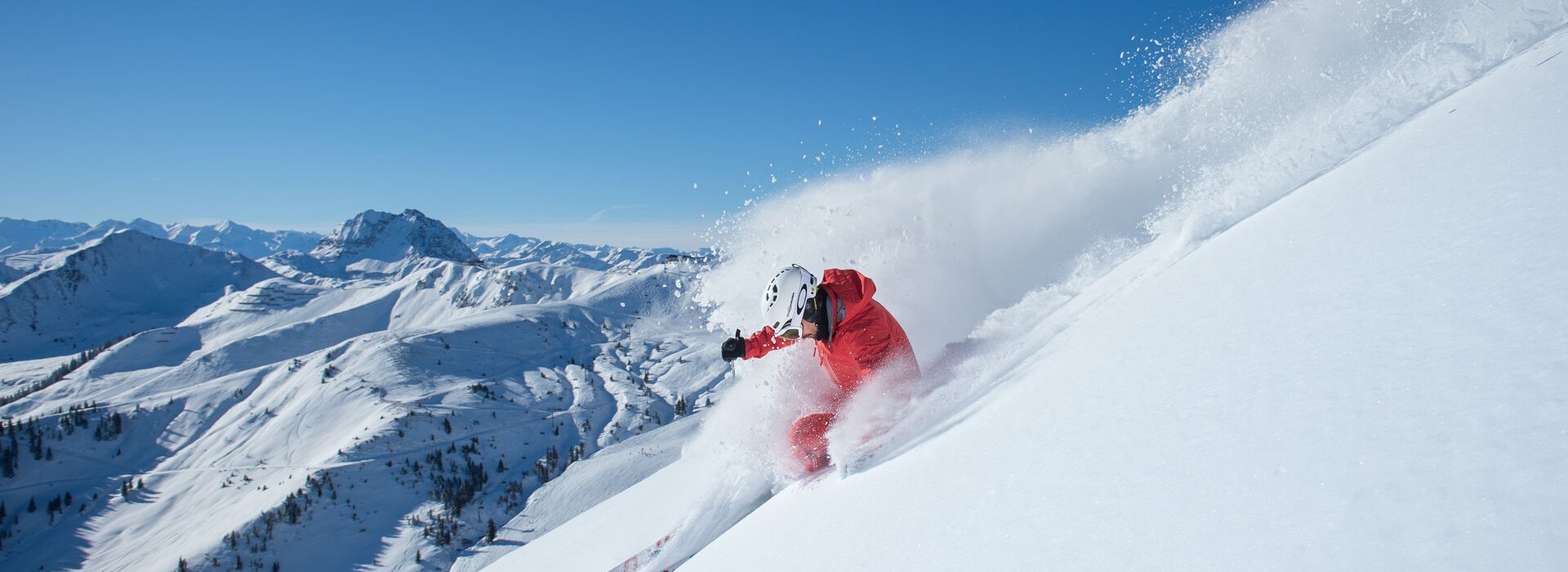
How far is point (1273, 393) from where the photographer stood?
94.8 inches

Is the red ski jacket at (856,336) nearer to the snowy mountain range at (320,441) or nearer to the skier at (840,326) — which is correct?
the skier at (840,326)

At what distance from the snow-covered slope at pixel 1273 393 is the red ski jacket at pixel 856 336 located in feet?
1.15

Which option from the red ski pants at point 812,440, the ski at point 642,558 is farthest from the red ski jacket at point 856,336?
the ski at point 642,558

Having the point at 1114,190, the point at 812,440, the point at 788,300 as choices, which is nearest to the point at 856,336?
the point at 788,300

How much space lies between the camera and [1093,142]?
1267cm

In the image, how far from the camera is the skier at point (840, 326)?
671 cm

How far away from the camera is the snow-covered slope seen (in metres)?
1.70

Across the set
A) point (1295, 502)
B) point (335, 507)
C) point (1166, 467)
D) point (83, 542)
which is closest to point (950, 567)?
Answer: point (1166, 467)

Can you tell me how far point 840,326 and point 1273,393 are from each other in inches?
183

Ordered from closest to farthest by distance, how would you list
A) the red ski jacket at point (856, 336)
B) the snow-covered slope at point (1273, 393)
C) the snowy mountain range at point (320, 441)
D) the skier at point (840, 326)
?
1. the snow-covered slope at point (1273, 393)
2. the skier at point (840, 326)
3. the red ski jacket at point (856, 336)
4. the snowy mountain range at point (320, 441)

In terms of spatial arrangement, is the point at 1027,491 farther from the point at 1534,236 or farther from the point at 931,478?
the point at 1534,236

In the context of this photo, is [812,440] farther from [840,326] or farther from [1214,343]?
[1214,343]

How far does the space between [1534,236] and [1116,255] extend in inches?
267

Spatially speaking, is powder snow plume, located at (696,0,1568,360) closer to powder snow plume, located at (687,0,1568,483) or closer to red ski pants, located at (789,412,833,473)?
powder snow plume, located at (687,0,1568,483)
